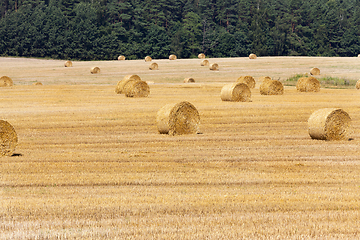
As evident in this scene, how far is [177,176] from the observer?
11.6 meters

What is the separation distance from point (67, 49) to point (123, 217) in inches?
3314

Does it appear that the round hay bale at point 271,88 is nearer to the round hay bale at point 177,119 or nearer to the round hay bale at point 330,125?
the round hay bale at point 177,119

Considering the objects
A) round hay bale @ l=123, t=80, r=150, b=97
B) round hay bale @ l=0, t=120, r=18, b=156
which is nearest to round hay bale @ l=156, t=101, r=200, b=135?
round hay bale @ l=0, t=120, r=18, b=156

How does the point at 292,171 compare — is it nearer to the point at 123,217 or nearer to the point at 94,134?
the point at 123,217

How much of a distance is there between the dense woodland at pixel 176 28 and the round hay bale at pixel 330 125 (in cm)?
7650

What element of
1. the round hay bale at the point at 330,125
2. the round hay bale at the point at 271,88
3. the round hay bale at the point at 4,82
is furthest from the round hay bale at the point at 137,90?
the round hay bale at the point at 330,125

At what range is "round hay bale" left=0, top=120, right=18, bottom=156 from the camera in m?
13.4

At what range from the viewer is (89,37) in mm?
92688

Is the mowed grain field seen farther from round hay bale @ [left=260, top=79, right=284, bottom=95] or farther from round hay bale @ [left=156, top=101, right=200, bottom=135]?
round hay bale @ [left=260, top=79, right=284, bottom=95]

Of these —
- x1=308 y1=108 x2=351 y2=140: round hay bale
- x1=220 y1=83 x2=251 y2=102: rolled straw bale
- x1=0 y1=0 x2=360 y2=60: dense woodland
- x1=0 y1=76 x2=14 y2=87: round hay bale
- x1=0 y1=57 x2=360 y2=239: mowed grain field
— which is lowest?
x1=0 y1=57 x2=360 y2=239: mowed grain field

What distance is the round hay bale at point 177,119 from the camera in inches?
690

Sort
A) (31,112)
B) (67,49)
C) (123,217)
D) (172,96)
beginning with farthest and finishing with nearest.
→ 1. (67,49)
2. (172,96)
3. (31,112)
4. (123,217)

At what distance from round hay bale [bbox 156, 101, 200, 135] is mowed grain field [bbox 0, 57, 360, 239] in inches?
21.3

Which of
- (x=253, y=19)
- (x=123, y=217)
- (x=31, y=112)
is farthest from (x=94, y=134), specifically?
(x=253, y=19)
